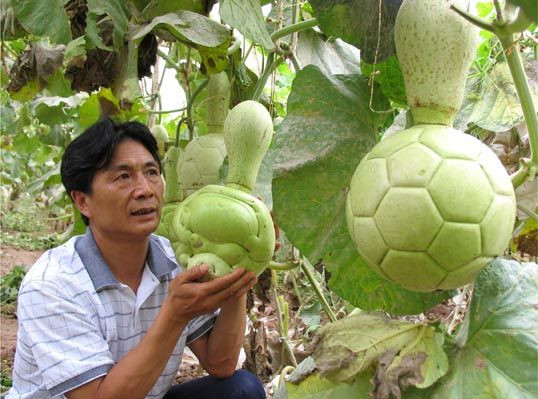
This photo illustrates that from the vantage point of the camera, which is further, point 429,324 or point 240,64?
point 240,64

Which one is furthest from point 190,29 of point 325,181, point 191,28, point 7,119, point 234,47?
point 7,119

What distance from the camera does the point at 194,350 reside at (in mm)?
2680

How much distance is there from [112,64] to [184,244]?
906mm

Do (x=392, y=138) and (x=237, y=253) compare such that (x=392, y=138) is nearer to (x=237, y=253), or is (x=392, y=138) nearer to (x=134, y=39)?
(x=237, y=253)

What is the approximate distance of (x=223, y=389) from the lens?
262cm

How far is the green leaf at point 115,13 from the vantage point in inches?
72.4

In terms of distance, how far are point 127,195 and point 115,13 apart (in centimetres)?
57

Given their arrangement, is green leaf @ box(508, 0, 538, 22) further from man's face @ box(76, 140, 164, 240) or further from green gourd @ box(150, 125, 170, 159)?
green gourd @ box(150, 125, 170, 159)

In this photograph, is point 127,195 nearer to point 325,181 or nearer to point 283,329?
point 325,181

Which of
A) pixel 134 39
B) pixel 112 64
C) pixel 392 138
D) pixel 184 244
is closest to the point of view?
pixel 392 138

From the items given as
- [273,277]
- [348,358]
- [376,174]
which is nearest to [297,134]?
[376,174]

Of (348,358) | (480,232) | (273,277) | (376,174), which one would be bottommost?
(273,277)

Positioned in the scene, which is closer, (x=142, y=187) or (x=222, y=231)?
(x=222, y=231)

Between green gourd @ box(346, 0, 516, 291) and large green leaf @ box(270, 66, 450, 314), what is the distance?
13.6 inches
